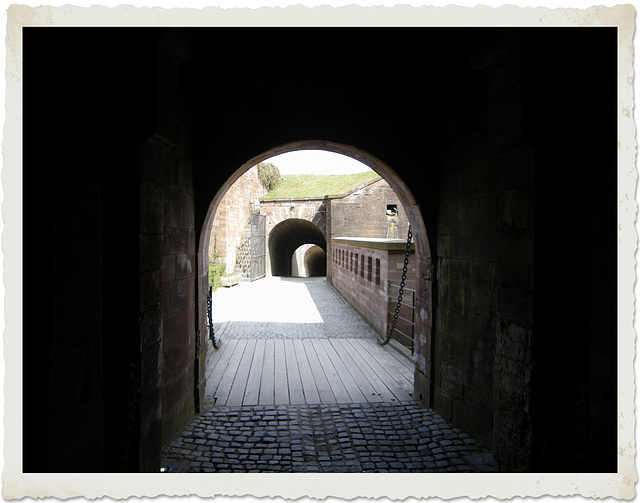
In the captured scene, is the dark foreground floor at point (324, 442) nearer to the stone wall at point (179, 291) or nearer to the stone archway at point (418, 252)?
the stone wall at point (179, 291)

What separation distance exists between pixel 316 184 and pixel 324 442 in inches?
827

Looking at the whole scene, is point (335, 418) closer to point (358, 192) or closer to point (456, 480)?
point (456, 480)

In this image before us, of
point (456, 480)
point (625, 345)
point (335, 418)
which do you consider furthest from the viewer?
point (335, 418)

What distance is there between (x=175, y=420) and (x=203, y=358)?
31.1 inches

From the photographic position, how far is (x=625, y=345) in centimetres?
179

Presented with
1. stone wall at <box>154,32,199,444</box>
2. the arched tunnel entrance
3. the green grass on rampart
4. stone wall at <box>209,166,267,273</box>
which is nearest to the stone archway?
stone wall at <box>154,32,199,444</box>

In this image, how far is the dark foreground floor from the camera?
2990 millimetres

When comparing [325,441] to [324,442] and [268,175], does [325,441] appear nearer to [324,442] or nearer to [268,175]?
[324,442]

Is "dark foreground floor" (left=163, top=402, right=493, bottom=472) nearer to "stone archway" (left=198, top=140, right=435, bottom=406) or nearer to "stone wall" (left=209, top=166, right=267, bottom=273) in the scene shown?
"stone archway" (left=198, top=140, right=435, bottom=406)

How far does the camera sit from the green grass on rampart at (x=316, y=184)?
862 inches

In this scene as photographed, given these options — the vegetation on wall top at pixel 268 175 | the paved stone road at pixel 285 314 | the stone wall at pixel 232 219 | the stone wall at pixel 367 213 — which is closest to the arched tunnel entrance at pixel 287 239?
the stone wall at pixel 367 213

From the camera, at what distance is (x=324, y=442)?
3.33 m

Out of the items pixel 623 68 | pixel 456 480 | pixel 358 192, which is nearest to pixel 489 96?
pixel 623 68

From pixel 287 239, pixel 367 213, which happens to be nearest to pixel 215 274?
pixel 367 213
